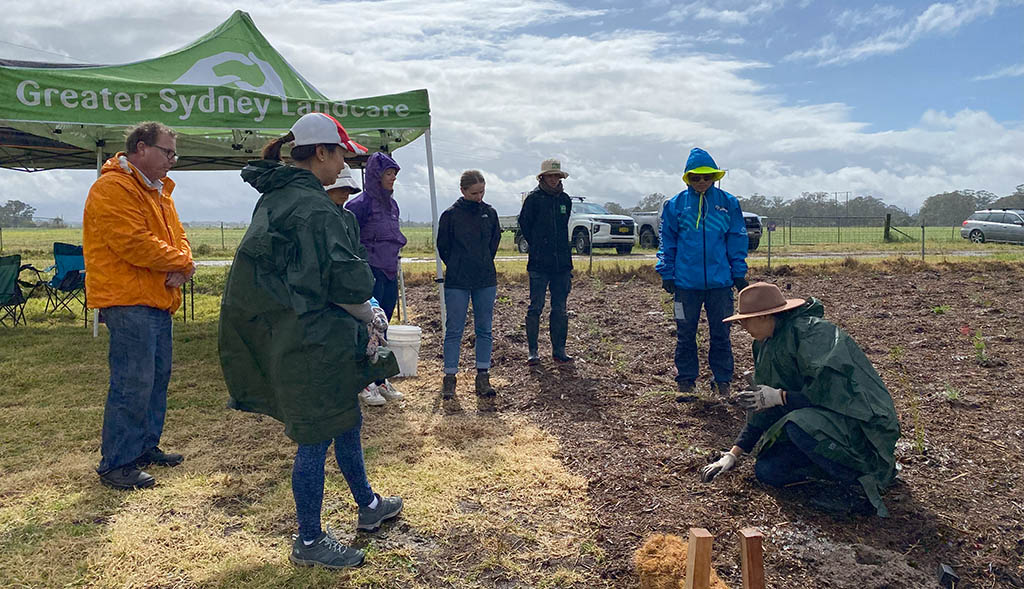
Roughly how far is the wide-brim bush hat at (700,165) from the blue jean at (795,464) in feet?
7.51

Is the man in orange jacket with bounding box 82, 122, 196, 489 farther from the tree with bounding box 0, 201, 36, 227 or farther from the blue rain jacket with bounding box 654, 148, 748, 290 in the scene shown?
the tree with bounding box 0, 201, 36, 227

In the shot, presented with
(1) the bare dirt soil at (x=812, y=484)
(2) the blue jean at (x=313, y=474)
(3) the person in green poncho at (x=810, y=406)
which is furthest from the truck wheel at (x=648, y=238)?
(2) the blue jean at (x=313, y=474)

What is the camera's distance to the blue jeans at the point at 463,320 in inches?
214

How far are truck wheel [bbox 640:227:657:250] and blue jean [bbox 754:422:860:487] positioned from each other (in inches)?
773

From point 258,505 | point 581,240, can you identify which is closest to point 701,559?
point 258,505

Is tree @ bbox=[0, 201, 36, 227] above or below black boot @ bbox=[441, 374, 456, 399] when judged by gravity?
above

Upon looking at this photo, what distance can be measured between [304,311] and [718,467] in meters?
2.27

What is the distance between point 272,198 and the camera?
2.54m

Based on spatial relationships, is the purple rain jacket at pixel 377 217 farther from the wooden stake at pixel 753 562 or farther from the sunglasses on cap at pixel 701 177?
the wooden stake at pixel 753 562

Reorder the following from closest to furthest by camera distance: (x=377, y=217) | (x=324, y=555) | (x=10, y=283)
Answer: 1. (x=324, y=555)
2. (x=377, y=217)
3. (x=10, y=283)

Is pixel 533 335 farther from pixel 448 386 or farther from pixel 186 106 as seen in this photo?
pixel 186 106

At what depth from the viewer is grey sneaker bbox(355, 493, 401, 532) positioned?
10.2 ft

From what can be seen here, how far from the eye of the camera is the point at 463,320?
5535 millimetres

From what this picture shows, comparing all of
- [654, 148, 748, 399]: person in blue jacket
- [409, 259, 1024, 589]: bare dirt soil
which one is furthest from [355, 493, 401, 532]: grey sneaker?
[654, 148, 748, 399]: person in blue jacket
